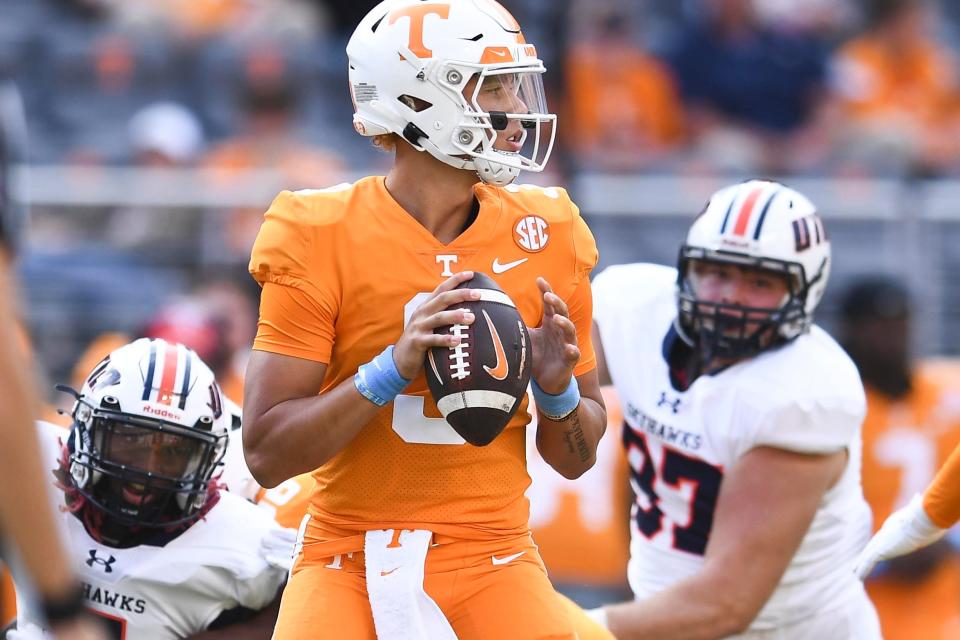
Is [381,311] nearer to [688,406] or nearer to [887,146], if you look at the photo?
[688,406]

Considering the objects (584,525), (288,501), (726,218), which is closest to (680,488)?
(726,218)

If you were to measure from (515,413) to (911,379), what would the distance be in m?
3.18

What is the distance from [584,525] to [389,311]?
10.0 feet

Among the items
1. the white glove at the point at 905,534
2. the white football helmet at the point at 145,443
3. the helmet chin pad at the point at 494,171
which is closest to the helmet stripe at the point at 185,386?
the white football helmet at the point at 145,443

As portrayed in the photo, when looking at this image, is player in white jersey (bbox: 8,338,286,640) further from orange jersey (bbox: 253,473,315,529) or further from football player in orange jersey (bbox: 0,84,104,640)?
football player in orange jersey (bbox: 0,84,104,640)

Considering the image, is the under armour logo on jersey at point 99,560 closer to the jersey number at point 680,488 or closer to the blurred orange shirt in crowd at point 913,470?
the jersey number at point 680,488

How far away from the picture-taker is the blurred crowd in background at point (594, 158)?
19.0ft

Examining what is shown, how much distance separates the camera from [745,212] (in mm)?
4000

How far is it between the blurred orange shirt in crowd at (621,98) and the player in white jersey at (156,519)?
4.88 m

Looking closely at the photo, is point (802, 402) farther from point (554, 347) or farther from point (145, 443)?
point (145, 443)

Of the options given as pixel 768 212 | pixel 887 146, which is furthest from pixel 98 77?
pixel 768 212

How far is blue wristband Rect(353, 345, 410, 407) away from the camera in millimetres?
2779

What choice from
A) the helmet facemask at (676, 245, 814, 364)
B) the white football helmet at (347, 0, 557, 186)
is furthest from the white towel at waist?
the helmet facemask at (676, 245, 814, 364)

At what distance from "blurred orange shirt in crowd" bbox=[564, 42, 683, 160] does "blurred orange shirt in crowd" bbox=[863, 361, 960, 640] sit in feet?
8.77
